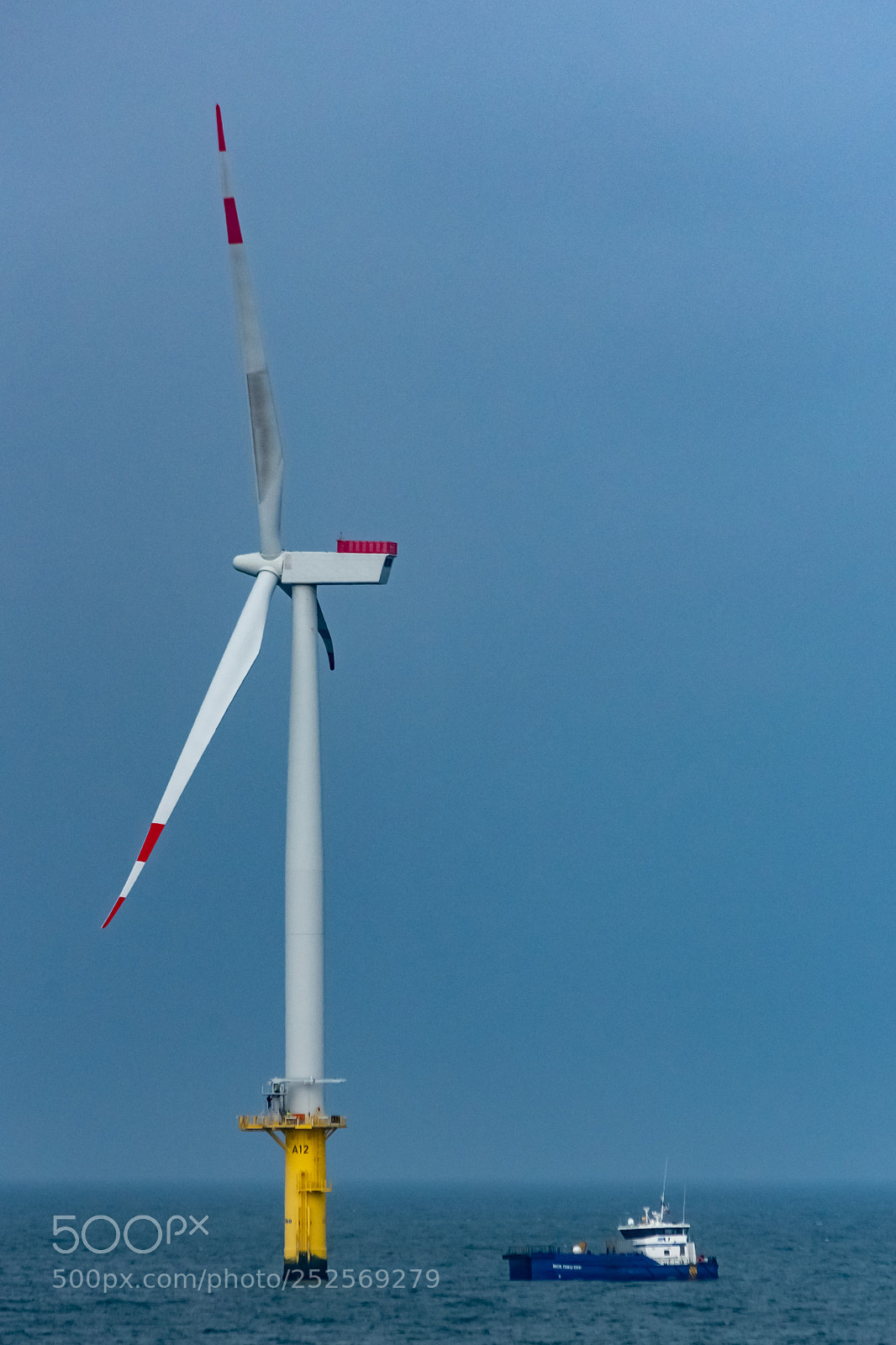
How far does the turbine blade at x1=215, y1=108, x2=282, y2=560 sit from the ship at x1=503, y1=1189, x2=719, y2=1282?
67619mm

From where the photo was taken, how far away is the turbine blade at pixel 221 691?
8594cm

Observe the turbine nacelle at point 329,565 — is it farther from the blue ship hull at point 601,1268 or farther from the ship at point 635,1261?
the blue ship hull at point 601,1268

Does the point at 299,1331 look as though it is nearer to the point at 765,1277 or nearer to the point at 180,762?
the point at 180,762

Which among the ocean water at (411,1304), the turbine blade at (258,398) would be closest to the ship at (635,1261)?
the ocean water at (411,1304)

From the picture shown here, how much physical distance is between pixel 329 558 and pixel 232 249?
61.3ft

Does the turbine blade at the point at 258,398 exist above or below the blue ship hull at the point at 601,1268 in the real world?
above

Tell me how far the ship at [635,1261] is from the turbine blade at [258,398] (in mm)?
67619

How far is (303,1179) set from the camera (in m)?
92.0

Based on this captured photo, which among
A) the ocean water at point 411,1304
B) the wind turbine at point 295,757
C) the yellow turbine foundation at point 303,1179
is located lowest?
the ocean water at point 411,1304

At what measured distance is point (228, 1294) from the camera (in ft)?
419

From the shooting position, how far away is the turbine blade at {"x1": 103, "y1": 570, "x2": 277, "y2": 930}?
85938mm

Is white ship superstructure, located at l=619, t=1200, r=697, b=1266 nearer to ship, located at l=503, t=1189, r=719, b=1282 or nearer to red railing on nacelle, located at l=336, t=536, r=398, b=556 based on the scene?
ship, located at l=503, t=1189, r=719, b=1282

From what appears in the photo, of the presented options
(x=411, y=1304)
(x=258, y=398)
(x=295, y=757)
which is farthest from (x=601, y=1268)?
(x=258, y=398)

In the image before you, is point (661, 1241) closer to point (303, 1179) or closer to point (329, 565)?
point (303, 1179)
